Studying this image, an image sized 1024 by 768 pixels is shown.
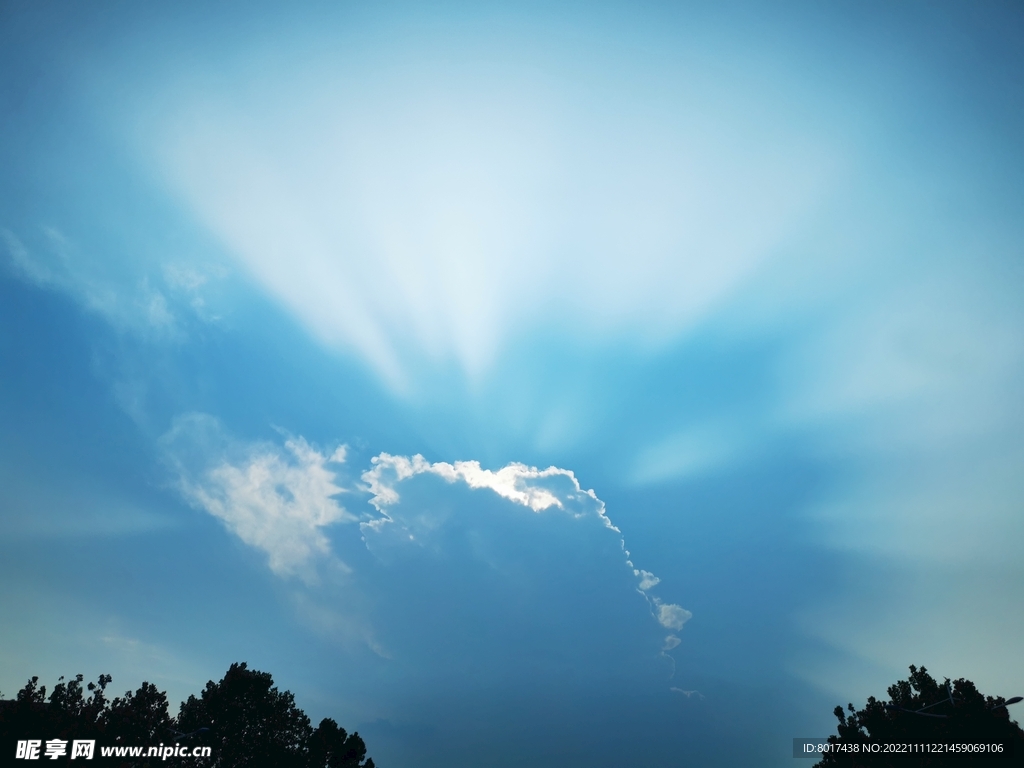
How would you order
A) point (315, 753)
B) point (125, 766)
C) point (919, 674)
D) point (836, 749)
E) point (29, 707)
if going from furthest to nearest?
point (315, 753)
point (919, 674)
point (836, 749)
point (29, 707)
point (125, 766)

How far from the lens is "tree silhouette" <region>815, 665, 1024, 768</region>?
31.0 metres

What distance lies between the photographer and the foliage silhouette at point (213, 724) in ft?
109

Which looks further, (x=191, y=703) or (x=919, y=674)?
(x=191, y=703)

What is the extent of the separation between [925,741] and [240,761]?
54.4 metres

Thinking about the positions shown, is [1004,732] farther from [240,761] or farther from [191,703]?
[191,703]

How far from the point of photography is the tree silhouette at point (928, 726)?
3097 cm

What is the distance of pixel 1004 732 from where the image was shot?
31219 mm

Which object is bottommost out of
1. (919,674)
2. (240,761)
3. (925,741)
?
(240,761)

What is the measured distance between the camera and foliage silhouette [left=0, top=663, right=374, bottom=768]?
33.3 m

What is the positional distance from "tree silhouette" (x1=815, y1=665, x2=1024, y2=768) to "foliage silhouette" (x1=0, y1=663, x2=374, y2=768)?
1677 inches

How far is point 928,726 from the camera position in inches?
1345

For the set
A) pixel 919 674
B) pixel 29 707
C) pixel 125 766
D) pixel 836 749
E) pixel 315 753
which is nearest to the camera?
pixel 125 766

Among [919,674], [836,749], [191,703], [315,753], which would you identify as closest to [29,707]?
[191,703]

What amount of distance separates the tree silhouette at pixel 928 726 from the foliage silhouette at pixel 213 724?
42601 mm
